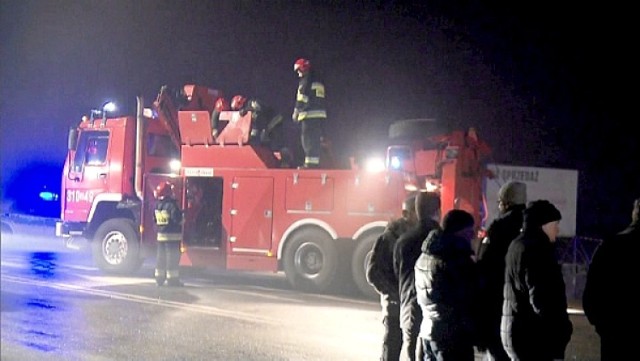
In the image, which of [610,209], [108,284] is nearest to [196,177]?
[108,284]

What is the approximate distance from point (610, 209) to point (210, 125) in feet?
63.0

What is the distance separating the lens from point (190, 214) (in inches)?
528

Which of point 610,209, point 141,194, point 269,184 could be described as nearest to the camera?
point 269,184

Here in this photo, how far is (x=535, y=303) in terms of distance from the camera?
4.30 meters

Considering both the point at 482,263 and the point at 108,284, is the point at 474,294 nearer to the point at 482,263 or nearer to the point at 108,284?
the point at 482,263

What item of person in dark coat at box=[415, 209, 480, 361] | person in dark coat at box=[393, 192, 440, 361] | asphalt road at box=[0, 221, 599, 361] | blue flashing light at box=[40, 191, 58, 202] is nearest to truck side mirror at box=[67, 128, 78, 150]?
blue flashing light at box=[40, 191, 58, 202]

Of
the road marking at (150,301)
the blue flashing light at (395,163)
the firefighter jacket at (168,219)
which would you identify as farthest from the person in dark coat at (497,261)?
the firefighter jacket at (168,219)

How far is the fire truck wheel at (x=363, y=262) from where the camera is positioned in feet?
38.3

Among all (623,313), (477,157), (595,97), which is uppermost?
(595,97)

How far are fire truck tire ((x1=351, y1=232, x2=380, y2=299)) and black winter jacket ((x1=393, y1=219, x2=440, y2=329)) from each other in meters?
6.24

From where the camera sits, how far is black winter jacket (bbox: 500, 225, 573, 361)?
4.30 metres

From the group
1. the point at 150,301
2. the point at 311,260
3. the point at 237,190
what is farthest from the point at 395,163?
the point at 150,301

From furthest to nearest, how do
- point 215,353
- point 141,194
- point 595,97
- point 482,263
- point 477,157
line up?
1. point 595,97
2. point 141,194
3. point 477,157
4. point 215,353
5. point 482,263

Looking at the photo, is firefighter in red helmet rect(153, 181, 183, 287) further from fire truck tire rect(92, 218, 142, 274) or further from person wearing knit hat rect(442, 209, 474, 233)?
person wearing knit hat rect(442, 209, 474, 233)
